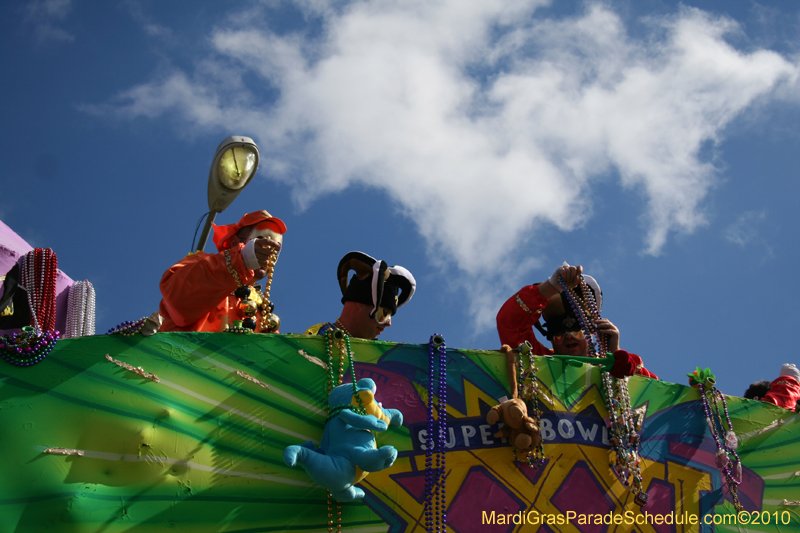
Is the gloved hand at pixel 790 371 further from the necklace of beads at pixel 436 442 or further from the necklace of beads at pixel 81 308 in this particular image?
the necklace of beads at pixel 81 308

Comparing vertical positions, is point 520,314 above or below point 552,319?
below

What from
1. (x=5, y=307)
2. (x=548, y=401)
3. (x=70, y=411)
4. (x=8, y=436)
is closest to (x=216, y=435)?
(x=70, y=411)

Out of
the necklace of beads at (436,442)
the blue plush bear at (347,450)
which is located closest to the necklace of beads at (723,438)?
the necklace of beads at (436,442)

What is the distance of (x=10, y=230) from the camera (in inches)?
182

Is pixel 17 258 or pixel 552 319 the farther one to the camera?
pixel 552 319

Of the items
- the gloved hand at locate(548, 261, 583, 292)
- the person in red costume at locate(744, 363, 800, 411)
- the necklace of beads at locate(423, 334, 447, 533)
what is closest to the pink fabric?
the necklace of beads at locate(423, 334, 447, 533)

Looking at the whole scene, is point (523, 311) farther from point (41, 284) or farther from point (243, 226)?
point (41, 284)

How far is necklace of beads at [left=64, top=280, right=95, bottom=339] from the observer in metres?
4.57

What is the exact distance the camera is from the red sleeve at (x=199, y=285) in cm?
382

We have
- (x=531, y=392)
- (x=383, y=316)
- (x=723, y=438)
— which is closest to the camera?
(x=531, y=392)

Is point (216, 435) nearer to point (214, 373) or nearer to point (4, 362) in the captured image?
point (214, 373)

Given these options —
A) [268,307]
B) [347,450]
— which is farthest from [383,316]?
[347,450]

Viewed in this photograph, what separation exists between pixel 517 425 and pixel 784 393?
2.51 meters

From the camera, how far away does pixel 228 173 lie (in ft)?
15.0
